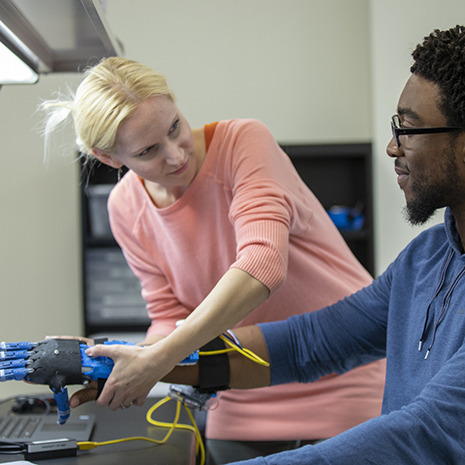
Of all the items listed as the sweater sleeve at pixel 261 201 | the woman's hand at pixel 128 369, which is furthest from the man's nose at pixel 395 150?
the woman's hand at pixel 128 369

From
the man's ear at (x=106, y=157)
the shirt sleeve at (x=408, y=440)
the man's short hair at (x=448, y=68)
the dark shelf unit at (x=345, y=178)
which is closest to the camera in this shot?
the shirt sleeve at (x=408, y=440)

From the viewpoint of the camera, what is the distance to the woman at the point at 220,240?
1.02 metres

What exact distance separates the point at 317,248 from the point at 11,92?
76 cm

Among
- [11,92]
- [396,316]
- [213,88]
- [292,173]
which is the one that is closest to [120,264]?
[213,88]

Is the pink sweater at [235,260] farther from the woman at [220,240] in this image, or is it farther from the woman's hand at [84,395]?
the woman's hand at [84,395]

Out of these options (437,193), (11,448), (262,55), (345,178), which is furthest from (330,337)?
(262,55)

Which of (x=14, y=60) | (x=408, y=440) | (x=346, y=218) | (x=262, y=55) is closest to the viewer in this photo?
(x=408, y=440)

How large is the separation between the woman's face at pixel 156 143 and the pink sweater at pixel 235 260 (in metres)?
0.08

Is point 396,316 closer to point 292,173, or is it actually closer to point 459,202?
point 459,202

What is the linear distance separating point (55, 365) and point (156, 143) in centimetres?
43

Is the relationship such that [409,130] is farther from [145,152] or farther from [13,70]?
[13,70]

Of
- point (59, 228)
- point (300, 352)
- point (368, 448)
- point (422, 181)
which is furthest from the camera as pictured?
point (59, 228)

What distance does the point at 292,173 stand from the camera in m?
1.21

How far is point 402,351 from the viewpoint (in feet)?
3.19
